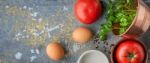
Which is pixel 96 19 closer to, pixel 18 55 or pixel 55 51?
pixel 55 51

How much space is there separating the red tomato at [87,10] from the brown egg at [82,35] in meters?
0.03

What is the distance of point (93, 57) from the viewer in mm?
1126

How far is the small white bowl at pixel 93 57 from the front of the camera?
1.11 metres

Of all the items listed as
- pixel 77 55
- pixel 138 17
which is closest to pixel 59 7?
pixel 77 55

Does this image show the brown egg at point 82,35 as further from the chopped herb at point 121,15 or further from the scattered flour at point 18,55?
the scattered flour at point 18,55

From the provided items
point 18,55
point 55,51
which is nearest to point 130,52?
point 55,51

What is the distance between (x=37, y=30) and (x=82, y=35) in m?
0.15

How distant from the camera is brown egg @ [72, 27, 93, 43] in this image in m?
1.10

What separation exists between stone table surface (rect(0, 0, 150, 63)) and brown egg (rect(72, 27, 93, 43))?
0.09 feet

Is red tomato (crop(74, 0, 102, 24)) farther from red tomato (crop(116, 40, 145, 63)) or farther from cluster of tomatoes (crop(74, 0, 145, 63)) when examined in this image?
red tomato (crop(116, 40, 145, 63))

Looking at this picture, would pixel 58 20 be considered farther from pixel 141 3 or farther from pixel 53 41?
pixel 141 3

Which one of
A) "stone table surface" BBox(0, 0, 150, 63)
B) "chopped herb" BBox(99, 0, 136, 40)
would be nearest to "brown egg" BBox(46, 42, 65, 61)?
"stone table surface" BBox(0, 0, 150, 63)

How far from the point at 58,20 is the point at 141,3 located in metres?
0.27

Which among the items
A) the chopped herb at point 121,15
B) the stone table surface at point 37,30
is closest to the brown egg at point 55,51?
the stone table surface at point 37,30
